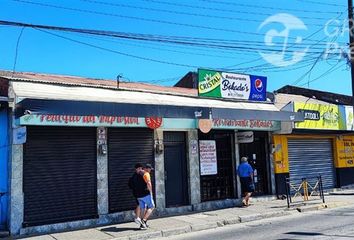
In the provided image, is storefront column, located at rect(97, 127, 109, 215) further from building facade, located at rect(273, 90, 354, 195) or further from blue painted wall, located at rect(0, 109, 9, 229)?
building facade, located at rect(273, 90, 354, 195)

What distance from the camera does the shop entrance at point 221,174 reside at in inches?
683

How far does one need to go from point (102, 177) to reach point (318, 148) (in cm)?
1231

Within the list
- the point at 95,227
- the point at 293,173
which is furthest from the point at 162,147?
the point at 293,173

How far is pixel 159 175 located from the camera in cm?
1573

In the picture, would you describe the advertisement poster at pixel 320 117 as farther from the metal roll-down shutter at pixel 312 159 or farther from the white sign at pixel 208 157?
the white sign at pixel 208 157

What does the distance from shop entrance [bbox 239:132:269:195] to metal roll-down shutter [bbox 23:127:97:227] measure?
24.6ft

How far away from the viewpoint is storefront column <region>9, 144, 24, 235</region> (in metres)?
12.3

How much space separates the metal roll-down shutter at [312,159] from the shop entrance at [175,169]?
6.24 m

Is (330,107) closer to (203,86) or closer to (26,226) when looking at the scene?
(203,86)

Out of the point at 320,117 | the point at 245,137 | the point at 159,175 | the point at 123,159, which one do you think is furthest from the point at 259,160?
the point at 123,159

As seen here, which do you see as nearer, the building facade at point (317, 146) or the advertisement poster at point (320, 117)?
the building facade at point (317, 146)

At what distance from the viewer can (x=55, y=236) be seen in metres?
12.2

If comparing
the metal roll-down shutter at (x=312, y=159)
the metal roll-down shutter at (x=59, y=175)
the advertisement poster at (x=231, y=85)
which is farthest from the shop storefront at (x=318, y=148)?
the metal roll-down shutter at (x=59, y=175)

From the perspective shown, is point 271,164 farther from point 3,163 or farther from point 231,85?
point 3,163
